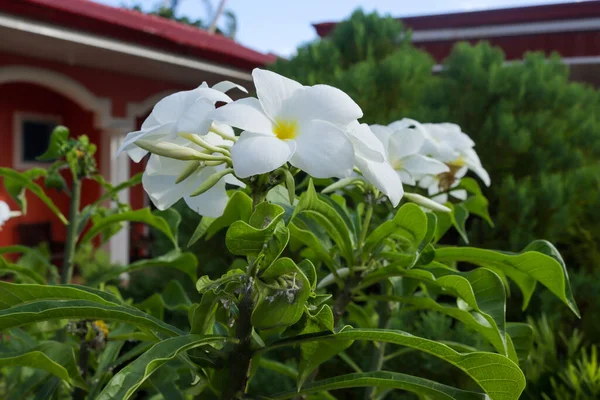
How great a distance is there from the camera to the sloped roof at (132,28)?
3646 millimetres

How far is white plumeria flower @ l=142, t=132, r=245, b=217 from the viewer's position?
0.70m

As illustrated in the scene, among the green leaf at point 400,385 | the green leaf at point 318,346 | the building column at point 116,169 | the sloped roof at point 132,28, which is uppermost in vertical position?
the sloped roof at point 132,28

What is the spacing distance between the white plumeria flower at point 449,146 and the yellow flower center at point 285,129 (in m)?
0.56

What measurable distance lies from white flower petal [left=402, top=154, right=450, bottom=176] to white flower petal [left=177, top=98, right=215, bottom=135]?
0.52 meters

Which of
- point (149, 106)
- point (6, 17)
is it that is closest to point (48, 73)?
point (149, 106)

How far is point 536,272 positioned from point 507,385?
0.76ft

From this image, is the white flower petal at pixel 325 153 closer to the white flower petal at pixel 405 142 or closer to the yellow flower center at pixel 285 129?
the yellow flower center at pixel 285 129

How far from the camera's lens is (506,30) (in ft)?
20.0

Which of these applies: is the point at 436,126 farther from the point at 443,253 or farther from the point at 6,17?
the point at 6,17

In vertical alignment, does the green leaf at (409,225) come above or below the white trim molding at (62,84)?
above

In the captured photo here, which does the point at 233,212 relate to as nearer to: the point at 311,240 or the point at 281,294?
the point at 311,240

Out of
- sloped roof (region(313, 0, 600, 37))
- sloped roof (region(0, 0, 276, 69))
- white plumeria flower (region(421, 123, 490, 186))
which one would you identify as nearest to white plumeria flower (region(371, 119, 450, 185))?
white plumeria flower (region(421, 123, 490, 186))

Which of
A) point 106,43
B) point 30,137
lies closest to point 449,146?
point 106,43

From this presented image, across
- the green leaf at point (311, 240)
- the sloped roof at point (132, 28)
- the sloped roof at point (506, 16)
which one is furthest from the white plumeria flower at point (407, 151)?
the sloped roof at point (506, 16)
